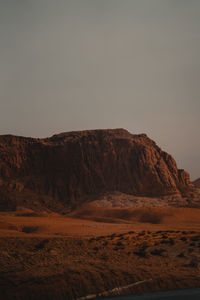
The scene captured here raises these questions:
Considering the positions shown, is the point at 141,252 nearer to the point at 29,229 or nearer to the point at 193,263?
the point at 193,263

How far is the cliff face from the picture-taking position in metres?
65.2

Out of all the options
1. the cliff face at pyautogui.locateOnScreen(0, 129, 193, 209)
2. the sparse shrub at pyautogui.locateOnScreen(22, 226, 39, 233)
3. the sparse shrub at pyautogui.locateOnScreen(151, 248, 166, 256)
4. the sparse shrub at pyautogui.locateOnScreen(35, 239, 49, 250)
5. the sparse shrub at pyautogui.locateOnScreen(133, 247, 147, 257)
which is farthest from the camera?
the cliff face at pyautogui.locateOnScreen(0, 129, 193, 209)

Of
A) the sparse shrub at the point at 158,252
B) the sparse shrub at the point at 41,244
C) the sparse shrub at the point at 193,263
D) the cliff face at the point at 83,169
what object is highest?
the cliff face at the point at 83,169

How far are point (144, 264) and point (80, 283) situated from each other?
3496 mm

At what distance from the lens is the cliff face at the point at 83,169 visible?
6519cm

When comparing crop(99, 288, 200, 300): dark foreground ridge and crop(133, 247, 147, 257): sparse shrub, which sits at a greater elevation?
crop(133, 247, 147, 257): sparse shrub

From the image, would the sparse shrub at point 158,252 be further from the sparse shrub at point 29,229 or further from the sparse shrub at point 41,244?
the sparse shrub at point 29,229

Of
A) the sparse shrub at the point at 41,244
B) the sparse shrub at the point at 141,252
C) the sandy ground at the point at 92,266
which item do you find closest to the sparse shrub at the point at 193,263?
the sandy ground at the point at 92,266

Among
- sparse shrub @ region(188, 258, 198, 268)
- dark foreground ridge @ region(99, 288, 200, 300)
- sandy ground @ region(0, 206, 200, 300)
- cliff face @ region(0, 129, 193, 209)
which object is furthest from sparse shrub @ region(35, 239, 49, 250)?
cliff face @ region(0, 129, 193, 209)

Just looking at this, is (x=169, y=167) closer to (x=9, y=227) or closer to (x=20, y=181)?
(x=20, y=181)

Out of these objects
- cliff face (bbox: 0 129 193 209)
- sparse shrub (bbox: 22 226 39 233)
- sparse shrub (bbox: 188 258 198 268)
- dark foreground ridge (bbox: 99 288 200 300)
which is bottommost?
dark foreground ridge (bbox: 99 288 200 300)

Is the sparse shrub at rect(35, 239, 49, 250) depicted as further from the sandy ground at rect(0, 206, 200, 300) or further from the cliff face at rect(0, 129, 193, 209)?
the cliff face at rect(0, 129, 193, 209)

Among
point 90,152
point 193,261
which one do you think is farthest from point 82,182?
point 193,261

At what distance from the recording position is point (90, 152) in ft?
237
